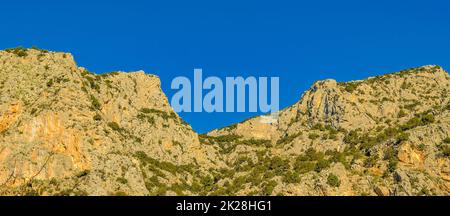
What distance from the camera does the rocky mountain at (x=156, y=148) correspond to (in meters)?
142

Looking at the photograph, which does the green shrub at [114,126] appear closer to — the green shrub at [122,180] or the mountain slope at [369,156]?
the green shrub at [122,180]

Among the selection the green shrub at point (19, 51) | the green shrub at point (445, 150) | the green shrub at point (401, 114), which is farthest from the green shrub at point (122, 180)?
the green shrub at point (401, 114)

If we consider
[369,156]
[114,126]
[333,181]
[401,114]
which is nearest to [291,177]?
[333,181]

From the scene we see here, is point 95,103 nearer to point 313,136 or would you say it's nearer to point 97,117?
point 97,117

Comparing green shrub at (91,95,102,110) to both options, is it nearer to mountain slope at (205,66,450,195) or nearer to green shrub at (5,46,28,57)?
green shrub at (5,46,28,57)

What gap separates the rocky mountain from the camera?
5581 inches

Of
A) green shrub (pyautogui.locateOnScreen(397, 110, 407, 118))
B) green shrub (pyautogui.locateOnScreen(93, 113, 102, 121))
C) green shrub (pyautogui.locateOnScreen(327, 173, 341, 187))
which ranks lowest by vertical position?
green shrub (pyautogui.locateOnScreen(327, 173, 341, 187))

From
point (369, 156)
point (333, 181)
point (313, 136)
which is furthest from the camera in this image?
point (313, 136)

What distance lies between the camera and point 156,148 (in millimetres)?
176625

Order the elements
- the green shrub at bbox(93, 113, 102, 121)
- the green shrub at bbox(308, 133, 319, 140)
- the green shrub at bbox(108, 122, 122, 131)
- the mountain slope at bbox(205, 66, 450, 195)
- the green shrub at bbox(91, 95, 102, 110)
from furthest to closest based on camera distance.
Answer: the green shrub at bbox(308, 133, 319, 140)
the green shrub at bbox(108, 122, 122, 131)
the green shrub at bbox(91, 95, 102, 110)
the green shrub at bbox(93, 113, 102, 121)
the mountain slope at bbox(205, 66, 450, 195)

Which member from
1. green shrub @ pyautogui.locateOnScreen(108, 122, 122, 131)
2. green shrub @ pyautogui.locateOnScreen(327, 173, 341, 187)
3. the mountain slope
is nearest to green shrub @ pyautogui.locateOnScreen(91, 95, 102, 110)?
green shrub @ pyautogui.locateOnScreen(108, 122, 122, 131)

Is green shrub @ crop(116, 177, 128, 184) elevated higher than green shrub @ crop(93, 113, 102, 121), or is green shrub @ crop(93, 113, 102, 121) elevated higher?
green shrub @ crop(93, 113, 102, 121)

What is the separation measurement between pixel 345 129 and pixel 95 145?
80.5 metres
